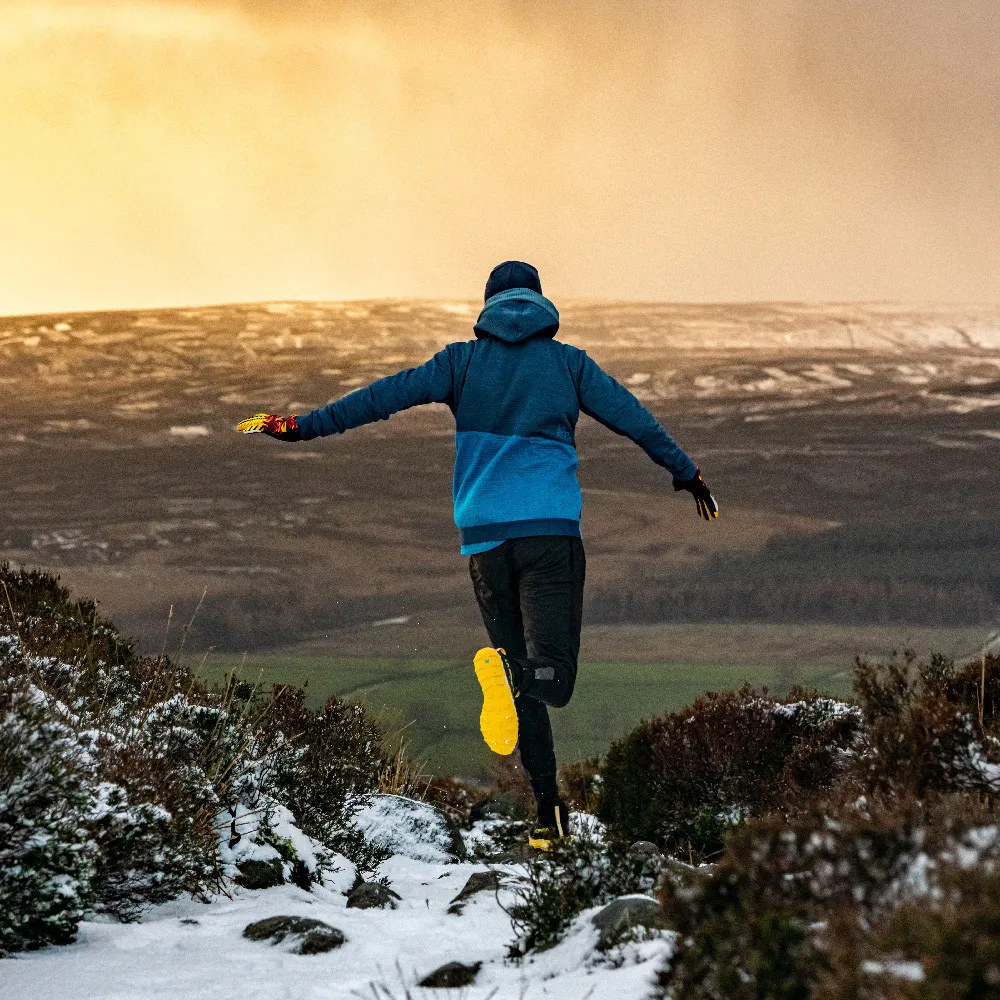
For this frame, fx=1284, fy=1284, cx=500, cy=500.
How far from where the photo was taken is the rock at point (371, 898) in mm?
5211

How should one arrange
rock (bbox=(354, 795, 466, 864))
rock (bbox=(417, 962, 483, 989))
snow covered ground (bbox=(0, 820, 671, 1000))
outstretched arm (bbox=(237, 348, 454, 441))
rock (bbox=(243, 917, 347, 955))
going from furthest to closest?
rock (bbox=(354, 795, 466, 864)), outstretched arm (bbox=(237, 348, 454, 441)), rock (bbox=(243, 917, 347, 955)), rock (bbox=(417, 962, 483, 989)), snow covered ground (bbox=(0, 820, 671, 1000))

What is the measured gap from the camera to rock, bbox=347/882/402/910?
5211mm

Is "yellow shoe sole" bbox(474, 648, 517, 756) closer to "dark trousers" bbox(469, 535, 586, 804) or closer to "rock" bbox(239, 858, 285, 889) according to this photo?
"dark trousers" bbox(469, 535, 586, 804)

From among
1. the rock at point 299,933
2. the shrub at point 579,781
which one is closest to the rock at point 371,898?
the rock at point 299,933

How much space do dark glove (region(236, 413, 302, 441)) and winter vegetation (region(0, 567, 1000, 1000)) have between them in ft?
4.48

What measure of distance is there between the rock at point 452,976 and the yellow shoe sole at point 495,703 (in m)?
1.37

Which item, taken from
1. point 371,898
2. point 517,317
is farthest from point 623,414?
point 371,898

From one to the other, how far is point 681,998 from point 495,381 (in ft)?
10.9

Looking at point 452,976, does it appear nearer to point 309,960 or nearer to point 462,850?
point 309,960

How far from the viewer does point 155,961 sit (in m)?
3.84

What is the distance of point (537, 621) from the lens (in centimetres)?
519

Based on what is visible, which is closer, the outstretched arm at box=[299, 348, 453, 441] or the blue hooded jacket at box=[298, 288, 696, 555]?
the blue hooded jacket at box=[298, 288, 696, 555]

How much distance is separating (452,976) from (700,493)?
2.77 metres

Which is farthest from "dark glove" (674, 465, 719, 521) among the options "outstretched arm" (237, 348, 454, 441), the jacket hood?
"outstretched arm" (237, 348, 454, 441)
